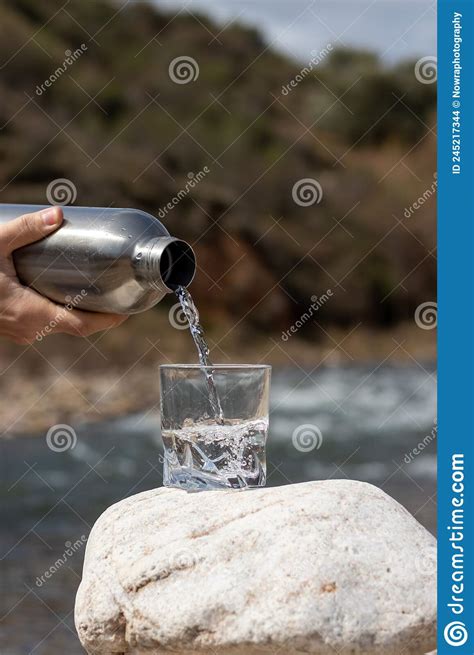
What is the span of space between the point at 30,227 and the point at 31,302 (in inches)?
10.4

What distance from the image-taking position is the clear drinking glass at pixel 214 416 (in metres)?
3.32

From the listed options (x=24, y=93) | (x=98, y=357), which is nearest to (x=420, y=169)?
(x=24, y=93)

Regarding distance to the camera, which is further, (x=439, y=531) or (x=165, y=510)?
(x=165, y=510)

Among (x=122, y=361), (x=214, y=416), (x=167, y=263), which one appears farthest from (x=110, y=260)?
(x=122, y=361)

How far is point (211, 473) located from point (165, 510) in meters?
0.23

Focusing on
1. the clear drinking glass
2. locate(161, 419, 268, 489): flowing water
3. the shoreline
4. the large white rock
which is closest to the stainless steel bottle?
the clear drinking glass

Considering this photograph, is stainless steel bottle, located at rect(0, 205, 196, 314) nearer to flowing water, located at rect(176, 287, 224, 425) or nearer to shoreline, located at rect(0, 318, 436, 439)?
flowing water, located at rect(176, 287, 224, 425)

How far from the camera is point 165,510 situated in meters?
3.55

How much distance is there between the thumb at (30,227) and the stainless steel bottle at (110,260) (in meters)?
0.03

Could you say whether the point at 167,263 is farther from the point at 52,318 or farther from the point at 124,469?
the point at 124,469

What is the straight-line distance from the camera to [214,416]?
3326 mm

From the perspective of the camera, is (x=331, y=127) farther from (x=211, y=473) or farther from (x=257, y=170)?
(x=211, y=473)

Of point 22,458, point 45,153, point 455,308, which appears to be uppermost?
point 45,153

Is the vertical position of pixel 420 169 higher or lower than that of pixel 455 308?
higher
